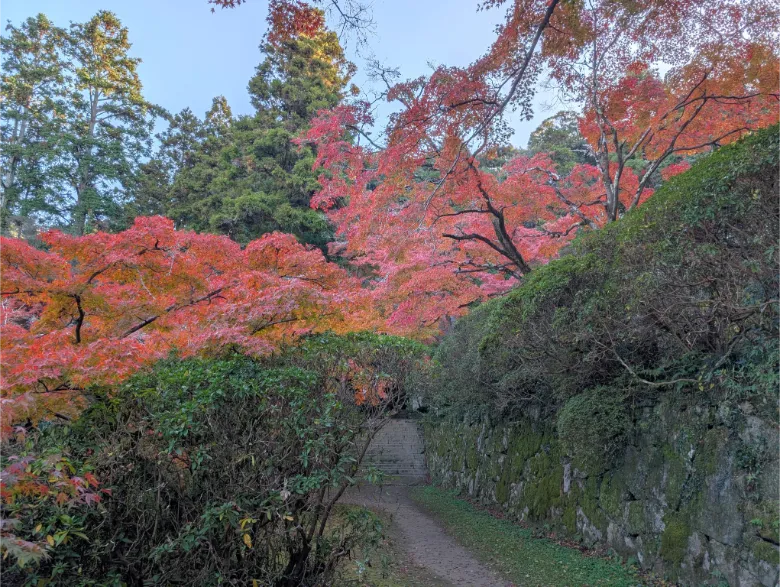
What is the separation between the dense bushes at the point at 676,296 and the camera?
3.56m

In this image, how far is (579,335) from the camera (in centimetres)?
482

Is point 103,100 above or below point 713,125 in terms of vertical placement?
above

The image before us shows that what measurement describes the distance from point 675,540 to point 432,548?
3.34m

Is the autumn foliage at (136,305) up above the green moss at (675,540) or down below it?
above

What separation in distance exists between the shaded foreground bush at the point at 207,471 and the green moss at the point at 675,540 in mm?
2950

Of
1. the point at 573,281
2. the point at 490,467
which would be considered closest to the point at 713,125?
the point at 573,281

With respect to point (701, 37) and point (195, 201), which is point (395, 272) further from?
point (195, 201)

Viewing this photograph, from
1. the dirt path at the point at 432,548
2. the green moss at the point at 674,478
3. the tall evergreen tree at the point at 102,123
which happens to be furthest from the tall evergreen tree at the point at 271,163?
the green moss at the point at 674,478

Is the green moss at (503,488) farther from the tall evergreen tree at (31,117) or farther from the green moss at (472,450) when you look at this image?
the tall evergreen tree at (31,117)

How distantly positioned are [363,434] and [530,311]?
2.75 m

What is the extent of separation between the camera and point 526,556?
18.9 feet

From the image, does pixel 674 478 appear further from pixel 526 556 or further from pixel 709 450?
pixel 526 556

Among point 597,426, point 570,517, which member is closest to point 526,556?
point 570,517

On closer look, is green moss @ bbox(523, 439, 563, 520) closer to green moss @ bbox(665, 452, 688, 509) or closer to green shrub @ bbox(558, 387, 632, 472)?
green shrub @ bbox(558, 387, 632, 472)
